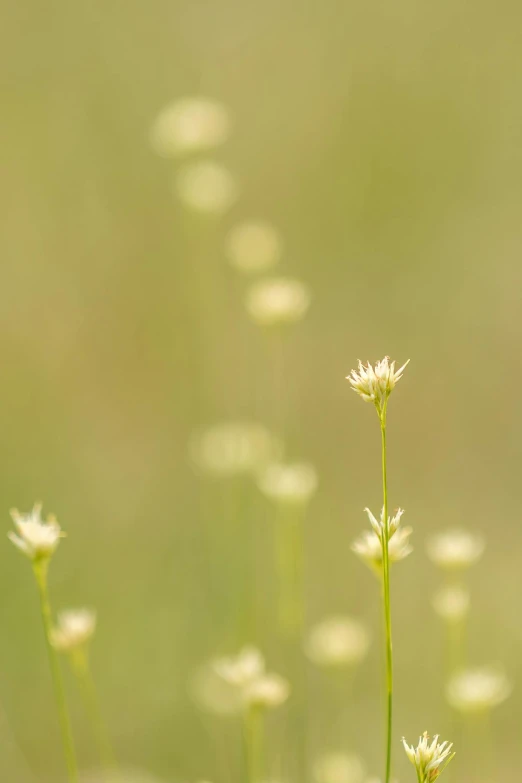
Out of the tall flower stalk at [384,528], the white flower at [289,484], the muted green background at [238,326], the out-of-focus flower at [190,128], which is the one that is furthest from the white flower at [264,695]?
the out-of-focus flower at [190,128]

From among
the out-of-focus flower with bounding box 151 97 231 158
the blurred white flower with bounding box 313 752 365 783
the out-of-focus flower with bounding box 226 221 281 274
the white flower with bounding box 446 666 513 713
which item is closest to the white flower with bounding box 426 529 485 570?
the white flower with bounding box 446 666 513 713

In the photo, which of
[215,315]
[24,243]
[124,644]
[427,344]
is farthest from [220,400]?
[24,243]

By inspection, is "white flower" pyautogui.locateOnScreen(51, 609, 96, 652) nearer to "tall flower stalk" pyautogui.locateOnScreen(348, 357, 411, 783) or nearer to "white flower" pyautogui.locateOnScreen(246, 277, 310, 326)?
"tall flower stalk" pyautogui.locateOnScreen(348, 357, 411, 783)

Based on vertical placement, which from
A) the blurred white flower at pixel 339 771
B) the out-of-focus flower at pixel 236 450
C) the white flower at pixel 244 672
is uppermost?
the out-of-focus flower at pixel 236 450

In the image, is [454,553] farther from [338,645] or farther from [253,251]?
[253,251]

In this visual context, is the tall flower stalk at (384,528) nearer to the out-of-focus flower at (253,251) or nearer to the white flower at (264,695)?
the white flower at (264,695)

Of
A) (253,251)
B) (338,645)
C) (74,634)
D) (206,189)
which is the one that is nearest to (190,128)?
(206,189)
